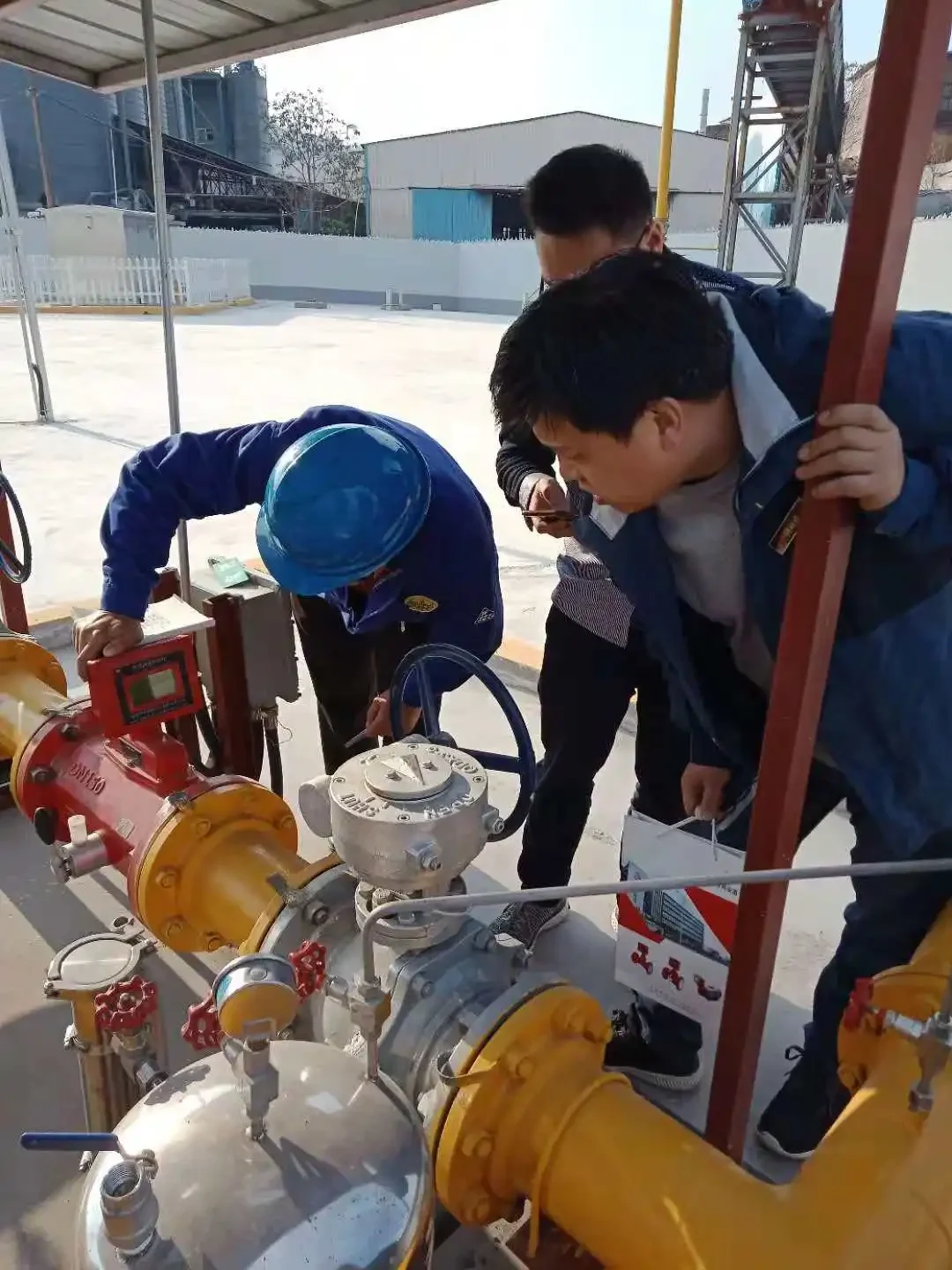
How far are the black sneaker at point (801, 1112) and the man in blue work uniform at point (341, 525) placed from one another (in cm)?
82

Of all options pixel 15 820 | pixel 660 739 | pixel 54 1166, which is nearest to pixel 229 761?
pixel 15 820

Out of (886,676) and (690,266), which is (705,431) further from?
(886,676)

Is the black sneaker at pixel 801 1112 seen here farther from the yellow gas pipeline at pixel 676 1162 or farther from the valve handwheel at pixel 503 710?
the valve handwheel at pixel 503 710

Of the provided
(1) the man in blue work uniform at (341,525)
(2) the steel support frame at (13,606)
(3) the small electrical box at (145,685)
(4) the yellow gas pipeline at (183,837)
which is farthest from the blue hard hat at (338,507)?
(2) the steel support frame at (13,606)

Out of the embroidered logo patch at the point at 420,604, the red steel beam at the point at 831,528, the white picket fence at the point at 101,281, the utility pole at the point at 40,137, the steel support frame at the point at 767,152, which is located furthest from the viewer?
the utility pole at the point at 40,137

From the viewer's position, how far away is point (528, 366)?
0.89m

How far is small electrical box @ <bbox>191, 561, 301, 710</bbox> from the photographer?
6.46 ft

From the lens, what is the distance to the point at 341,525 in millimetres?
1419

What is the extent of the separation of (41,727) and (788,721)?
4.55 ft

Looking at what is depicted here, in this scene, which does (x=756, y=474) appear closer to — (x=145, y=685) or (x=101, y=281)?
(x=145, y=685)

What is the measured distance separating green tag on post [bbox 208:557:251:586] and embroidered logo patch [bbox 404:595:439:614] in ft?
1.73

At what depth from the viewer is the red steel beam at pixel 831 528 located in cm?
72

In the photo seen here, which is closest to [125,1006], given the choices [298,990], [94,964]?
[94,964]

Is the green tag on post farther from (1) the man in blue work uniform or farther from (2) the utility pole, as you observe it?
(2) the utility pole
